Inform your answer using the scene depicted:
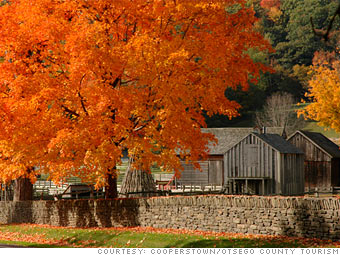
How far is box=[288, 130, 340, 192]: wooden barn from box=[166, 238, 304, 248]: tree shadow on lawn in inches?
1261

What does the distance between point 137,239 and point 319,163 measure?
109ft

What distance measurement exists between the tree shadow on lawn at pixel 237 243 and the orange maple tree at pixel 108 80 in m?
3.76

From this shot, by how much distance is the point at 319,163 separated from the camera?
161ft

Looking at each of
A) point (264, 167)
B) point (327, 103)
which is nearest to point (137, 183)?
point (264, 167)

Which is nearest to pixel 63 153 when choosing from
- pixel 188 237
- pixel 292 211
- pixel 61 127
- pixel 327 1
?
pixel 61 127

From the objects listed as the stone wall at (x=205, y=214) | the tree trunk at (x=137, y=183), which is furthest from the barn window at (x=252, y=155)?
the stone wall at (x=205, y=214)

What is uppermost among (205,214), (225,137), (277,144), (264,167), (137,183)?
(225,137)

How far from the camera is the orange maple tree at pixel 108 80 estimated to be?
65.6ft

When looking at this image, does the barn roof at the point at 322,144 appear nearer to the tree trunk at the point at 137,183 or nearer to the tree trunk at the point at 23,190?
the tree trunk at the point at 137,183

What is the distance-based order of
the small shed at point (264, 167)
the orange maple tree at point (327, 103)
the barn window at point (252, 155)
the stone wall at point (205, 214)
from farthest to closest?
the barn window at point (252, 155), the small shed at point (264, 167), the orange maple tree at point (327, 103), the stone wall at point (205, 214)

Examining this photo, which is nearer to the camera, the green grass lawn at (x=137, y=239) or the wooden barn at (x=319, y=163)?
the green grass lawn at (x=137, y=239)

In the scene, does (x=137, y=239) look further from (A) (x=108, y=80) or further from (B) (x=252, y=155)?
(B) (x=252, y=155)

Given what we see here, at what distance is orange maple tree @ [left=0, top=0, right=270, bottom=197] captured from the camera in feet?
65.6

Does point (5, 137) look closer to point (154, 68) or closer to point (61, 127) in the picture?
point (61, 127)
